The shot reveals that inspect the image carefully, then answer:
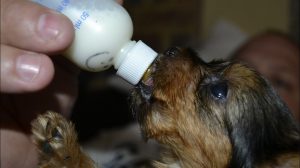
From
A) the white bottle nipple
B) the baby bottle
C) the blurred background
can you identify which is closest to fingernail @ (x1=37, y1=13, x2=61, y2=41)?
the baby bottle

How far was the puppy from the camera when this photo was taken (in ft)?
4.33

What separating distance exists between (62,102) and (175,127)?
504mm

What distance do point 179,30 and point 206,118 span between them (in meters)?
2.92

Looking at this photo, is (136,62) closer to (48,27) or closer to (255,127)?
(48,27)

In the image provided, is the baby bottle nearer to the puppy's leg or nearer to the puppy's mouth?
the puppy's mouth

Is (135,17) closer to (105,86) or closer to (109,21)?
(105,86)

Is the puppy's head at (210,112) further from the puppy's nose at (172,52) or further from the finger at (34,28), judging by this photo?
the finger at (34,28)

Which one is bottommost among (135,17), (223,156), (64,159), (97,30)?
(135,17)

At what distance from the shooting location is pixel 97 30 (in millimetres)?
1057

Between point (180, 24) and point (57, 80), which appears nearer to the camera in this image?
point (57, 80)

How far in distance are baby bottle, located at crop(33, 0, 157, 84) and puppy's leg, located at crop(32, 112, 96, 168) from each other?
0.26m

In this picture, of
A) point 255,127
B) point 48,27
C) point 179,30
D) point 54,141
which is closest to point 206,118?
point 255,127

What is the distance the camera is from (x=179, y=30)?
13.9 ft

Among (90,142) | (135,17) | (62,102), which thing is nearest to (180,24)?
(135,17)
